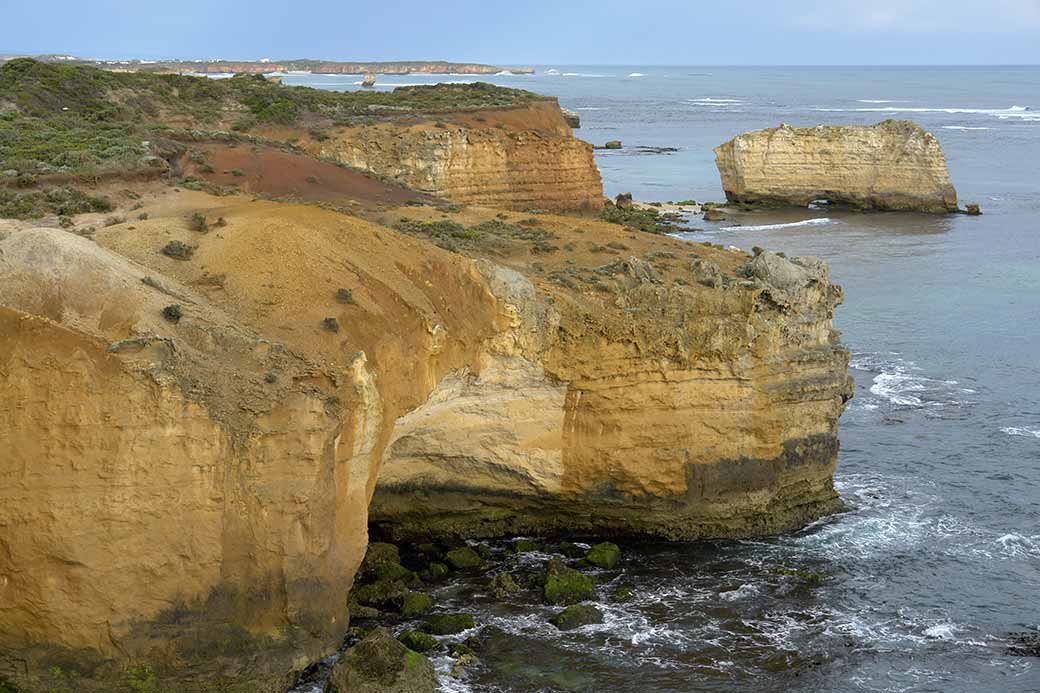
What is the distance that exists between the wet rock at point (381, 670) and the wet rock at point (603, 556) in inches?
221

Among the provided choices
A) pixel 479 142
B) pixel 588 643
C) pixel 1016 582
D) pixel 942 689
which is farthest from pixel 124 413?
pixel 479 142

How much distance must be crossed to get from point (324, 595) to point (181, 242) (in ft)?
23.2

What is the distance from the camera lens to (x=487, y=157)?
51594 millimetres

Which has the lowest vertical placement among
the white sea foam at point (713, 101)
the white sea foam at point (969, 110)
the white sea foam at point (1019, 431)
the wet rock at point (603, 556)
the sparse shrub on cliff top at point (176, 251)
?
the wet rock at point (603, 556)

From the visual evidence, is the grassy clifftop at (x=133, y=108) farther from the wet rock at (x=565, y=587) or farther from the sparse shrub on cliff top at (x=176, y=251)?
the wet rock at (x=565, y=587)

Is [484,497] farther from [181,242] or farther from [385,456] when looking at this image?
[181,242]

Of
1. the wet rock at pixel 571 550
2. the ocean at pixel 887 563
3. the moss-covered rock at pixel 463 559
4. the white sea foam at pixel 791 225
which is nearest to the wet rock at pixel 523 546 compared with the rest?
the ocean at pixel 887 563

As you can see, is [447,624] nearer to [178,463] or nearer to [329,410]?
[329,410]

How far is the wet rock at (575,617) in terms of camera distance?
20.8m

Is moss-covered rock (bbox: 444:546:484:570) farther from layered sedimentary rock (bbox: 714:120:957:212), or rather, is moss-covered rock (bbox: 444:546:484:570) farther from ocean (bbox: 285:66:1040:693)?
layered sedimentary rock (bbox: 714:120:957:212)

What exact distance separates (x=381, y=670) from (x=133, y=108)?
108ft

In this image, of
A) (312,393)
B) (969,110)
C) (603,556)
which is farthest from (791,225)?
(969,110)

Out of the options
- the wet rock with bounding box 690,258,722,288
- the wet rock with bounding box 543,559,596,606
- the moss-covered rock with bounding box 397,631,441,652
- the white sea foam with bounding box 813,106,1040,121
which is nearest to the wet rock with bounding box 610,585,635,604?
the wet rock with bounding box 543,559,596,606

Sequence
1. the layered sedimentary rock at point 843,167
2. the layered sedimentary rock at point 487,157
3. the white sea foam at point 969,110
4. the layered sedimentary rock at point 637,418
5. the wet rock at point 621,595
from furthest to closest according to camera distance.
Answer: the white sea foam at point 969,110 < the layered sedimentary rock at point 843,167 < the layered sedimentary rock at point 487,157 < the layered sedimentary rock at point 637,418 < the wet rock at point 621,595
